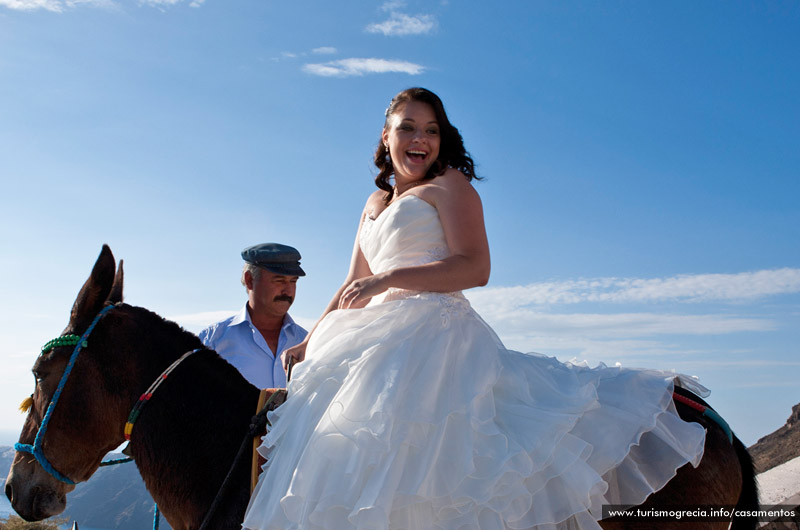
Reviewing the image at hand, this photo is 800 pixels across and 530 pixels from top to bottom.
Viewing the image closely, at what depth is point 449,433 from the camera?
2764mm

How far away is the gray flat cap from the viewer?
588 centimetres

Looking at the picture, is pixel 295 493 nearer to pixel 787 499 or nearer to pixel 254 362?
pixel 254 362

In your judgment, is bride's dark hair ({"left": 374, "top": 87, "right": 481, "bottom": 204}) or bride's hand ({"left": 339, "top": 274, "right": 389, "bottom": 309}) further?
bride's dark hair ({"left": 374, "top": 87, "right": 481, "bottom": 204})

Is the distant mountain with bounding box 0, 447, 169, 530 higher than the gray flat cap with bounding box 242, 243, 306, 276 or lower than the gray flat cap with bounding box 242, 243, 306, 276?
lower

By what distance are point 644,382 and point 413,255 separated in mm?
1452

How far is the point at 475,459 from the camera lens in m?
2.67

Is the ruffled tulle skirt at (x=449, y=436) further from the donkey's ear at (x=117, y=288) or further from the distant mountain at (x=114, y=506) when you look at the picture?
the distant mountain at (x=114, y=506)

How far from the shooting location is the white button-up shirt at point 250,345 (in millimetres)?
5602

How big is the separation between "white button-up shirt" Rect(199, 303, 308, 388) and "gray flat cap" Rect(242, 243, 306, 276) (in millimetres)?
490

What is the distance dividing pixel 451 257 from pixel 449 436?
1.03m

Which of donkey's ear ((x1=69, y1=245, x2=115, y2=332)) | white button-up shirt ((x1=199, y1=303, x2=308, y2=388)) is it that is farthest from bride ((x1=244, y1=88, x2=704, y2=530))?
white button-up shirt ((x1=199, y1=303, x2=308, y2=388))

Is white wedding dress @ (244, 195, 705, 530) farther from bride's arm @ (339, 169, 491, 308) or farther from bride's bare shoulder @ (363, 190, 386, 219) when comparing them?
bride's bare shoulder @ (363, 190, 386, 219)

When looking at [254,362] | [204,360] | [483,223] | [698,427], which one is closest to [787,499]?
[698,427]

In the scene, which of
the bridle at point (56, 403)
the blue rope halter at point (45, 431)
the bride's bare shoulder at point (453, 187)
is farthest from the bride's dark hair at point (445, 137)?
the blue rope halter at point (45, 431)
